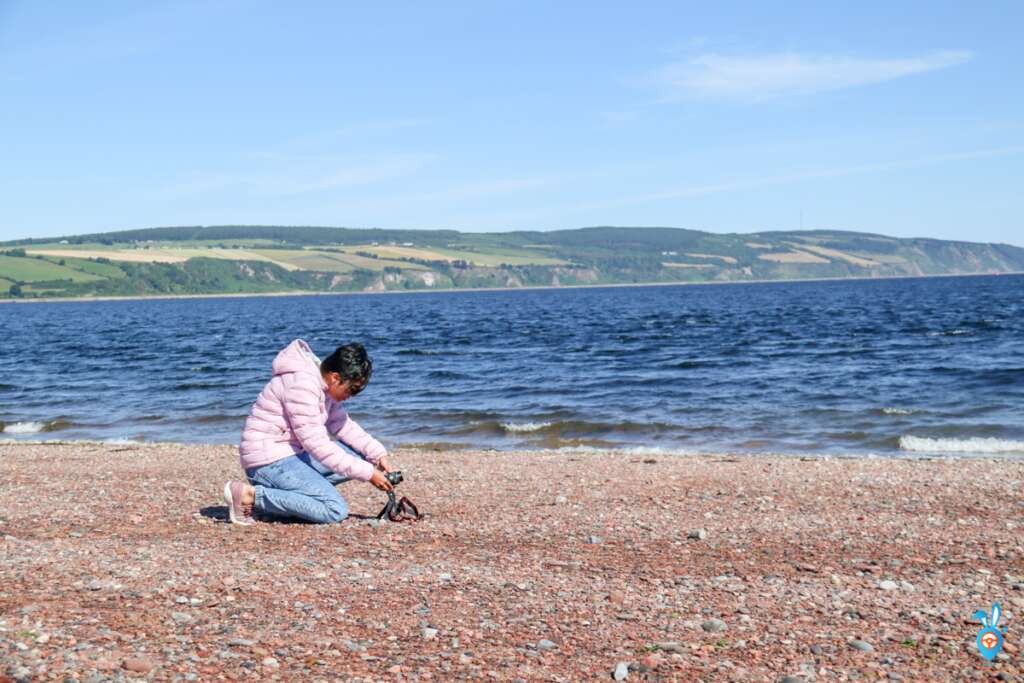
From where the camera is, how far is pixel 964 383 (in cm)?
2844

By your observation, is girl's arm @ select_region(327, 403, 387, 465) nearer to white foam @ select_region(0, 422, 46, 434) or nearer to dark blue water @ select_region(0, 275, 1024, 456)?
dark blue water @ select_region(0, 275, 1024, 456)

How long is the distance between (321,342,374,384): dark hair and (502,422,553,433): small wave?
12.7 m

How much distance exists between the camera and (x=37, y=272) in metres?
182

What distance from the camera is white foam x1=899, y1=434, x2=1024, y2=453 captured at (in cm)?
1862

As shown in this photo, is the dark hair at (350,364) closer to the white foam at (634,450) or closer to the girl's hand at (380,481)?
the girl's hand at (380,481)

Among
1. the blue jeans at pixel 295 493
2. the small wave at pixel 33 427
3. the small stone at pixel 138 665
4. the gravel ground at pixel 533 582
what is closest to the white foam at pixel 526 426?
the gravel ground at pixel 533 582

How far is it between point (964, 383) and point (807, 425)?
914 cm

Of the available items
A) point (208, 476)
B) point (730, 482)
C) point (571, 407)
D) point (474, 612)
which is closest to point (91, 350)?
point (571, 407)

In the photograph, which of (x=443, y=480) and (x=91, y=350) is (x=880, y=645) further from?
(x=91, y=350)

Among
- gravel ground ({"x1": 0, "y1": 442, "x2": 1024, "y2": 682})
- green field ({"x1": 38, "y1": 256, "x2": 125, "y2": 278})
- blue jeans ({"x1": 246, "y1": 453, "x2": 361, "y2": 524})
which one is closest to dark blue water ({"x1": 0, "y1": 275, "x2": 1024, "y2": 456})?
gravel ground ({"x1": 0, "y1": 442, "x2": 1024, "y2": 682})

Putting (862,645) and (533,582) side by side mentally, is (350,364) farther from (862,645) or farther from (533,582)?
(862,645)

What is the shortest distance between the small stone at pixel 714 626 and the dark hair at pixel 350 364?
14.2ft

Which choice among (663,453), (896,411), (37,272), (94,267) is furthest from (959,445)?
(94,267)

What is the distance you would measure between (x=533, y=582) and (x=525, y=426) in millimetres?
14399
